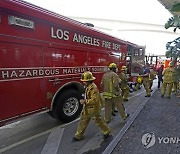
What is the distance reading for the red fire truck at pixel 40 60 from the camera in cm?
403

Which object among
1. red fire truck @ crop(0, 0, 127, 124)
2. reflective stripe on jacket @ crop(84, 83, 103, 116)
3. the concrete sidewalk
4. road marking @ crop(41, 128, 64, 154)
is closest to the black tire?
red fire truck @ crop(0, 0, 127, 124)

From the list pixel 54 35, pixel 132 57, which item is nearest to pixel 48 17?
pixel 54 35

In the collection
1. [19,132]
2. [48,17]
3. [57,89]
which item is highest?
[48,17]

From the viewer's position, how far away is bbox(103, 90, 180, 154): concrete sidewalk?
387 cm

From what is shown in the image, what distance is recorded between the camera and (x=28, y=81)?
449 centimetres

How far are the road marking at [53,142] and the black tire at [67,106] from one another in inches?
17.0

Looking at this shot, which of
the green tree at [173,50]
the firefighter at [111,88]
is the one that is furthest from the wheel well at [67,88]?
the green tree at [173,50]

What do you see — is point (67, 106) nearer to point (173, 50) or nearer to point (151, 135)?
point (151, 135)

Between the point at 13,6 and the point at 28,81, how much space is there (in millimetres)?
1483

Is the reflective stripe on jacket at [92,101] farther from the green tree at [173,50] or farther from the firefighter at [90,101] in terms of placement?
the green tree at [173,50]

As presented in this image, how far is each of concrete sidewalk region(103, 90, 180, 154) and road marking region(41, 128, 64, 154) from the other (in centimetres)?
105

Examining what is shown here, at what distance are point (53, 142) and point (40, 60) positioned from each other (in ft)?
5.82

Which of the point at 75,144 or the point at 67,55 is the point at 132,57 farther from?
Result: the point at 75,144

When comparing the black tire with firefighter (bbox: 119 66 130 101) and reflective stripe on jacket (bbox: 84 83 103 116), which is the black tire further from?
firefighter (bbox: 119 66 130 101)
